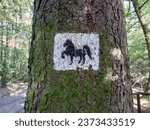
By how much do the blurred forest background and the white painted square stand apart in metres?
8.94

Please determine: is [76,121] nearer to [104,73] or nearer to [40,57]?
[104,73]

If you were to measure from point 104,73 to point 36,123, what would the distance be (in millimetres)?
543

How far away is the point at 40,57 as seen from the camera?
199cm

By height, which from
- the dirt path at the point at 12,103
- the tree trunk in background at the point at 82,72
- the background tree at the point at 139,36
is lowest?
the dirt path at the point at 12,103

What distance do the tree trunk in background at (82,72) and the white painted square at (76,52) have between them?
3 centimetres

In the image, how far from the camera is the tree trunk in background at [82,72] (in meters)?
1.90

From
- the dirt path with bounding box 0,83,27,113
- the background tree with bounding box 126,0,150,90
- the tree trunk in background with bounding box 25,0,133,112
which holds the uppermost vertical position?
the background tree with bounding box 126,0,150,90

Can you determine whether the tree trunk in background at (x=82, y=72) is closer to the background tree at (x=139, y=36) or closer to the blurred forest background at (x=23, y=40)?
the background tree at (x=139, y=36)

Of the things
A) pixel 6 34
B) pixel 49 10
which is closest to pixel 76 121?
pixel 49 10

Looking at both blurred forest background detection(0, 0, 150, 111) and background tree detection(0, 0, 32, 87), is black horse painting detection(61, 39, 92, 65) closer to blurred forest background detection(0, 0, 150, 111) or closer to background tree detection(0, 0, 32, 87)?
blurred forest background detection(0, 0, 150, 111)

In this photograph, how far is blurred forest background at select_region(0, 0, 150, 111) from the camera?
1423cm

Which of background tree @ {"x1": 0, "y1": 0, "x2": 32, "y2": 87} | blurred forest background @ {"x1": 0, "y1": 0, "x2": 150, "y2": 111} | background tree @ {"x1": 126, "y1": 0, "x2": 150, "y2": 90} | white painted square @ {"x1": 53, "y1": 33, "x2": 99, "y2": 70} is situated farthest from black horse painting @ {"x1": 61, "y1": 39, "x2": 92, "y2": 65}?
background tree @ {"x1": 0, "y1": 0, "x2": 32, "y2": 87}

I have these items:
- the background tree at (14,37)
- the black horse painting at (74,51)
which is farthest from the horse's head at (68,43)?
the background tree at (14,37)

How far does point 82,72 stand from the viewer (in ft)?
6.26
